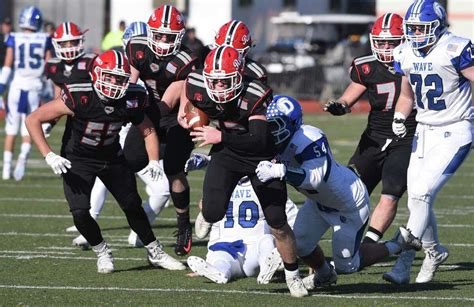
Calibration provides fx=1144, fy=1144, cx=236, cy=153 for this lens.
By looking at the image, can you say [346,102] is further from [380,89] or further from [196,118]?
[196,118]

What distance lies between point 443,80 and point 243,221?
1558 mm

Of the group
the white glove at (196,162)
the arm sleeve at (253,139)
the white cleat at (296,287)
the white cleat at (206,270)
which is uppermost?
the arm sleeve at (253,139)

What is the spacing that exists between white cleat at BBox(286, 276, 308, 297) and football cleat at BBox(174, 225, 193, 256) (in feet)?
4.82

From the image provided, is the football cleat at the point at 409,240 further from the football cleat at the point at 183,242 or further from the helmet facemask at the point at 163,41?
the helmet facemask at the point at 163,41

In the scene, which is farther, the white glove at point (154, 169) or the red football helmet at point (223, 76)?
the white glove at point (154, 169)

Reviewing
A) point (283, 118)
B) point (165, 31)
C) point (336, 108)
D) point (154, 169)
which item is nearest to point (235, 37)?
point (165, 31)

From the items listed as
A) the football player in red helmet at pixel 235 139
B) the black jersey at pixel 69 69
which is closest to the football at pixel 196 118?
the football player in red helmet at pixel 235 139

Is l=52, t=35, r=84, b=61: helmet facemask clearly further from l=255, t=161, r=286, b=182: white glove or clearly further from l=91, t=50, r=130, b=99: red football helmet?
l=255, t=161, r=286, b=182: white glove

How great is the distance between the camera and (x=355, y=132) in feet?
63.0

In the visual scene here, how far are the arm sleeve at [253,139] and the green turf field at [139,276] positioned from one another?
846mm

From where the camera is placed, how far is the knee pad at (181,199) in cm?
798

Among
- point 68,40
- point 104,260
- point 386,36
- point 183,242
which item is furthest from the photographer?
point 68,40

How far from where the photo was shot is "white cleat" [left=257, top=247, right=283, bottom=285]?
6.89 m

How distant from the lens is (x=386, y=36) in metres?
7.69
